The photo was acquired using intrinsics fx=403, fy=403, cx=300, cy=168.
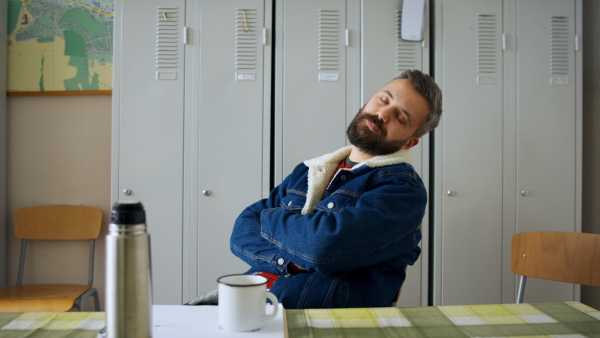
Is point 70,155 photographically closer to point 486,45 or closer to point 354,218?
point 354,218

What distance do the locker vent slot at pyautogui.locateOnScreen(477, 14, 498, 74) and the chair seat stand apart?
263 centimetres

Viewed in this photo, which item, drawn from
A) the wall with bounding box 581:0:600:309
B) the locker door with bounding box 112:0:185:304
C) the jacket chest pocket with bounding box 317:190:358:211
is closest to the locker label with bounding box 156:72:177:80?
the locker door with bounding box 112:0:185:304

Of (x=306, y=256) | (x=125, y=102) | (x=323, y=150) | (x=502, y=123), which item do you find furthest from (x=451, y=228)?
(x=125, y=102)

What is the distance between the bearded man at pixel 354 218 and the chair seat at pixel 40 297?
120 cm

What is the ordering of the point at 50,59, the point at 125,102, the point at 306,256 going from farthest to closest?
the point at 50,59 → the point at 125,102 → the point at 306,256

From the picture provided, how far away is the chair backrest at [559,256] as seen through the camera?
1509mm

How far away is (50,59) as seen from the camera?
2689 millimetres

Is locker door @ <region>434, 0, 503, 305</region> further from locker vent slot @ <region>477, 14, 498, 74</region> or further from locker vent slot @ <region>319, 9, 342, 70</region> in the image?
locker vent slot @ <region>319, 9, 342, 70</region>

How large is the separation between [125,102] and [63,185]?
85 cm

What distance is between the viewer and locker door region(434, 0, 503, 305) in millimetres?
2438

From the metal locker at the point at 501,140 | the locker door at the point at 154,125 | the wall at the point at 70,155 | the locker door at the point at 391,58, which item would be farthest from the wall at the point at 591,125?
the locker door at the point at 154,125

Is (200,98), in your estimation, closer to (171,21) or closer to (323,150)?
(171,21)

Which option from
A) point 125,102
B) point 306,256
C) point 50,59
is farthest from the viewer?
point 50,59

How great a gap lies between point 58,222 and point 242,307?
91.1 inches
